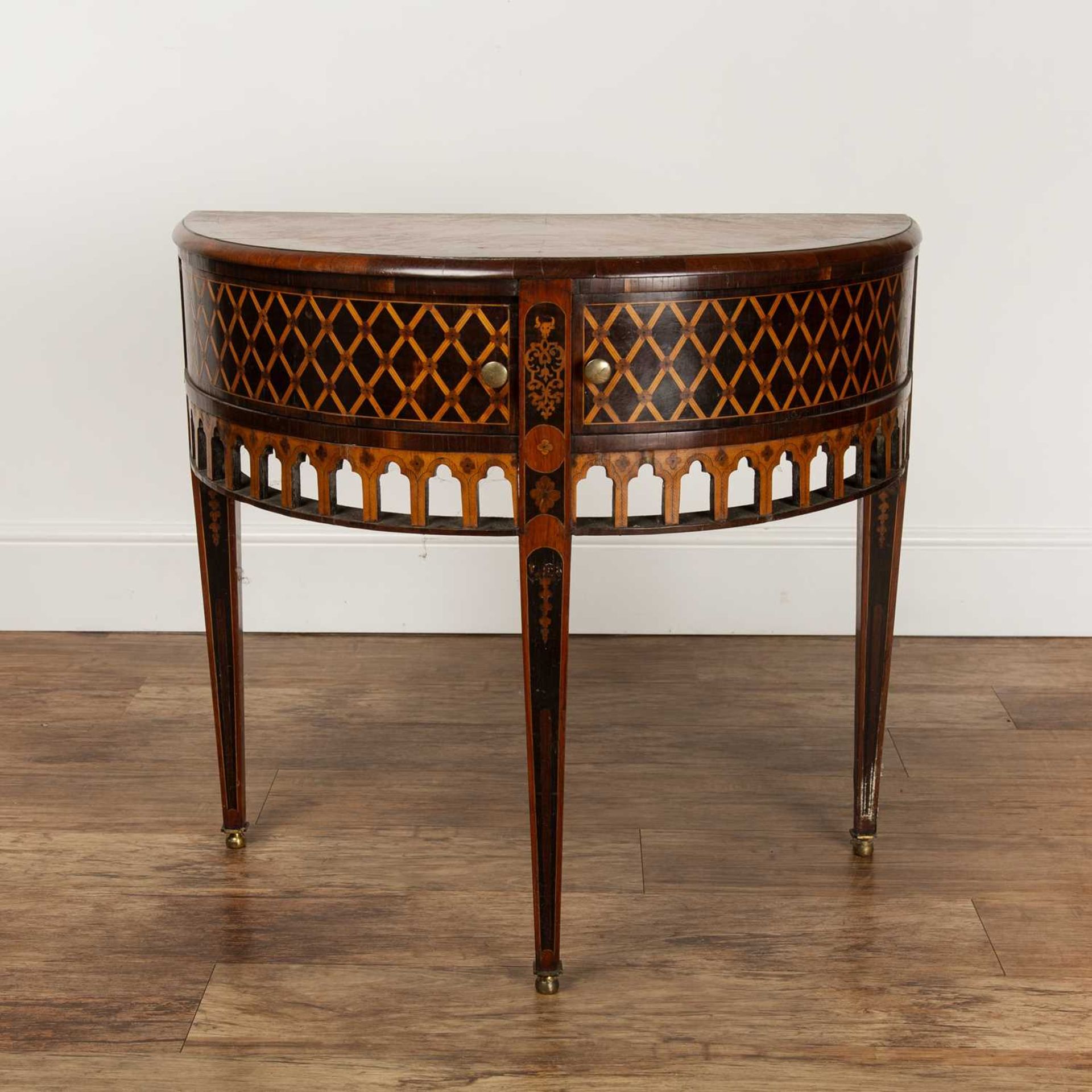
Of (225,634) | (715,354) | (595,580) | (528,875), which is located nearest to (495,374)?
(715,354)

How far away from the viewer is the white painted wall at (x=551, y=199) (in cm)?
293

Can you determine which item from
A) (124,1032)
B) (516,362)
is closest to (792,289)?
(516,362)

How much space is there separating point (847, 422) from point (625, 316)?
14.7 inches

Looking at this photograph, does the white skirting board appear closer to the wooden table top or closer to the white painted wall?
the white painted wall

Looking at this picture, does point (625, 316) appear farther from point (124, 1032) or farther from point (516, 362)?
point (124, 1032)

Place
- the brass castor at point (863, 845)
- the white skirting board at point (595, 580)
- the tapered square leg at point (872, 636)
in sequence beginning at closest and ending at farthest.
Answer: the tapered square leg at point (872, 636)
the brass castor at point (863, 845)
the white skirting board at point (595, 580)

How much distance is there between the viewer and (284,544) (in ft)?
10.5

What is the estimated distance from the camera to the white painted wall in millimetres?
2926

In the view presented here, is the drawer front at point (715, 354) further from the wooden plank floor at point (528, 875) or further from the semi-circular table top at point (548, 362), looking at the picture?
the wooden plank floor at point (528, 875)

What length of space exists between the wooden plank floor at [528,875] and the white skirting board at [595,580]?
80 mm

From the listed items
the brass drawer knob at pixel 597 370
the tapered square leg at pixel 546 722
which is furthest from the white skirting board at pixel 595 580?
the brass drawer knob at pixel 597 370

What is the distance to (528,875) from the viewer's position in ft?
7.33

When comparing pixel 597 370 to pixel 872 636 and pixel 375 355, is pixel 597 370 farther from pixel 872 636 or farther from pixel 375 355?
pixel 872 636

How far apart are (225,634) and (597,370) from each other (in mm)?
852
